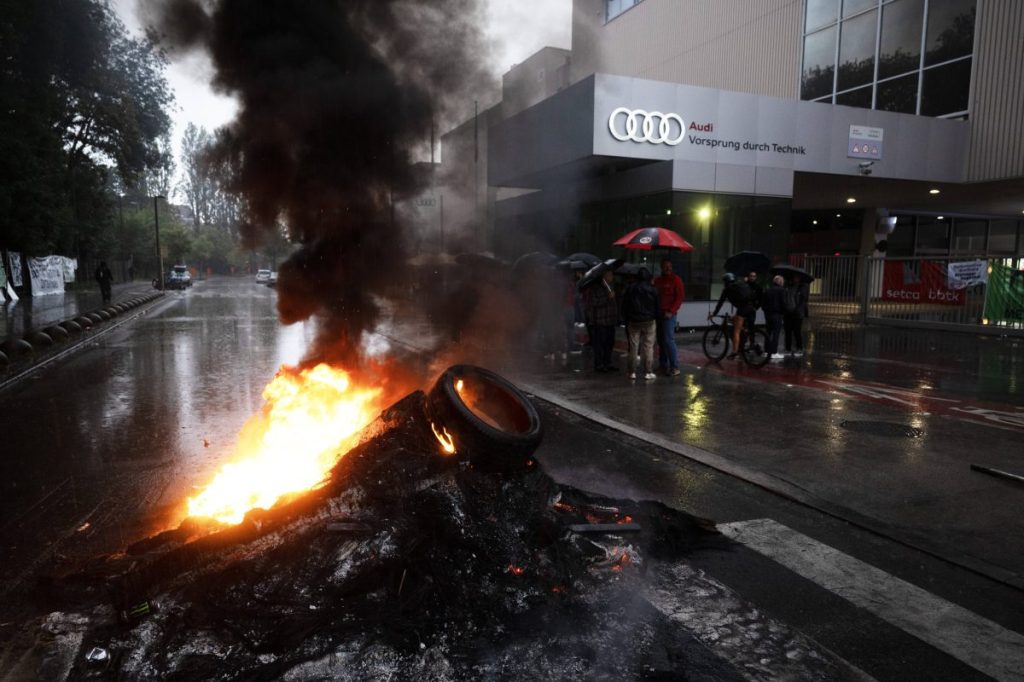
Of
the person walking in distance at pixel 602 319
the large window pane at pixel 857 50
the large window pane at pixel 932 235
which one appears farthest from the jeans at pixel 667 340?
the large window pane at pixel 932 235

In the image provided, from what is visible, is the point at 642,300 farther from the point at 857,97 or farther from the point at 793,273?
the point at 857,97

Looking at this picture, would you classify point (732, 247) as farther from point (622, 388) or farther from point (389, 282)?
point (389, 282)

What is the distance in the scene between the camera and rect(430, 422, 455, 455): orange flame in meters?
4.23

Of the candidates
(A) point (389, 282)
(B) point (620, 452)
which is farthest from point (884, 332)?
(A) point (389, 282)

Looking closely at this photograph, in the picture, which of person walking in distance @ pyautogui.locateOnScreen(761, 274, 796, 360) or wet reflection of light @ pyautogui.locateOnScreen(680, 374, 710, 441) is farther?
person walking in distance @ pyautogui.locateOnScreen(761, 274, 796, 360)

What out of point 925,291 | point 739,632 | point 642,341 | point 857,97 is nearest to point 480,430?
point 739,632

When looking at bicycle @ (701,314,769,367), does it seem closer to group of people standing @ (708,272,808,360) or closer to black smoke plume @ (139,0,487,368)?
group of people standing @ (708,272,808,360)

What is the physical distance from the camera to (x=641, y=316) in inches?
380

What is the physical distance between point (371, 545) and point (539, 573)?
903 millimetres

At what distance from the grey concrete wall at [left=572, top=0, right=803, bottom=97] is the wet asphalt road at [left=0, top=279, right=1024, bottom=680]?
48.9ft

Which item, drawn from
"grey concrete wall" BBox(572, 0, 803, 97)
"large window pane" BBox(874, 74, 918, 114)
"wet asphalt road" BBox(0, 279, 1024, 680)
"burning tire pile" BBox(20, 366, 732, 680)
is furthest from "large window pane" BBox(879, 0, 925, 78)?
"burning tire pile" BBox(20, 366, 732, 680)

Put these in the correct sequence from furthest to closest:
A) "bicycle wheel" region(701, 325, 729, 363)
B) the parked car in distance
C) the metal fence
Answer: the parked car in distance, the metal fence, "bicycle wheel" region(701, 325, 729, 363)

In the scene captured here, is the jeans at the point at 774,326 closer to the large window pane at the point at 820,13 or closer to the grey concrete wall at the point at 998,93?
the grey concrete wall at the point at 998,93

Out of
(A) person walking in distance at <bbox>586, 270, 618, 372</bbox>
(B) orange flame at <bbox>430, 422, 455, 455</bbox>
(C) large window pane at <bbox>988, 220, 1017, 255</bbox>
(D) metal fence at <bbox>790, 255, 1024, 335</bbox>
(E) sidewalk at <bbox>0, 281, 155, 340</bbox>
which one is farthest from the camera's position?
(C) large window pane at <bbox>988, 220, 1017, 255</bbox>
